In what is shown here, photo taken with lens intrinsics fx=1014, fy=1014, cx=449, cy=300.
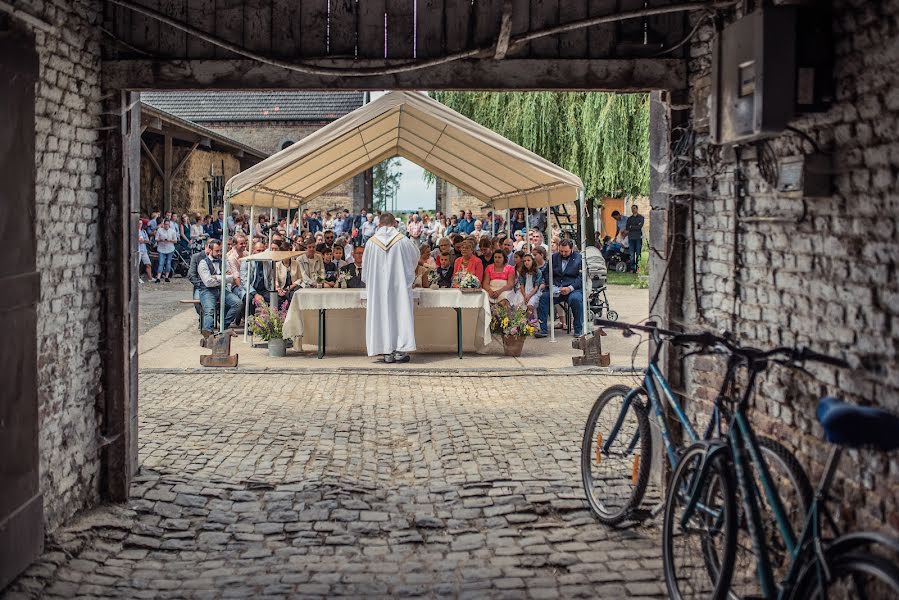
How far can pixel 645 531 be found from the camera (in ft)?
18.6

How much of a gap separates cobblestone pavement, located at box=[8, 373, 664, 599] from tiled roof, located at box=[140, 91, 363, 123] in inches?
1501

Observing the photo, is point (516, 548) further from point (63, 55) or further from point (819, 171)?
point (63, 55)

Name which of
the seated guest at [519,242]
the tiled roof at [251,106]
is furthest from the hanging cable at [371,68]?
the tiled roof at [251,106]

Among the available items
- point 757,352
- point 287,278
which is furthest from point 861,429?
point 287,278

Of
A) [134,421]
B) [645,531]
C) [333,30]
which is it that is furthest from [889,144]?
[134,421]

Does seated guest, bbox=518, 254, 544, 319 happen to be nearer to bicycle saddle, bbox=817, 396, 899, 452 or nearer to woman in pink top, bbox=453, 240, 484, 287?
woman in pink top, bbox=453, 240, 484, 287

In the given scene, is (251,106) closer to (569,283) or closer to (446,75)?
(569,283)

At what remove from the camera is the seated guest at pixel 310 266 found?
13.8 metres

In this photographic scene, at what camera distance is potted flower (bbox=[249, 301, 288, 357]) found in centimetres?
1286

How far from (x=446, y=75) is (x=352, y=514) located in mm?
2701

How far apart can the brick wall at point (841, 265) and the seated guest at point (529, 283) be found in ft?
29.9

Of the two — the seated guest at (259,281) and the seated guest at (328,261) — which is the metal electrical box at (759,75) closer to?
the seated guest at (259,281)

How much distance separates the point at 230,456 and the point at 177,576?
2388 mm

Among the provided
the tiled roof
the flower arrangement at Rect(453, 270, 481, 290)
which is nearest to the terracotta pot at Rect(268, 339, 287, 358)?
the flower arrangement at Rect(453, 270, 481, 290)
